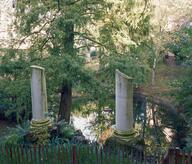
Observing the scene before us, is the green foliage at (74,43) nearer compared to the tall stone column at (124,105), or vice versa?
the tall stone column at (124,105)

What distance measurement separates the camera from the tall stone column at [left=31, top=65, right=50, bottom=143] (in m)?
8.80

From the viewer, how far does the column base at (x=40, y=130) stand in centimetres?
903

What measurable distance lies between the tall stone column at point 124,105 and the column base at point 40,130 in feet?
6.74

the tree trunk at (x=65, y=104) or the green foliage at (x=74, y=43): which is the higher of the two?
the green foliage at (x=74, y=43)

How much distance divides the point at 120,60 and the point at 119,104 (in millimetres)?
3472

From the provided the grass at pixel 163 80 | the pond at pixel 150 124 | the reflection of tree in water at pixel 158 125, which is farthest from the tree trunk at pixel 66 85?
the grass at pixel 163 80

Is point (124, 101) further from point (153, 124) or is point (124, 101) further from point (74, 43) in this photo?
point (153, 124)

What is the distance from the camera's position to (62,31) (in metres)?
11.1

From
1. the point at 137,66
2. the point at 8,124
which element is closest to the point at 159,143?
the point at 137,66

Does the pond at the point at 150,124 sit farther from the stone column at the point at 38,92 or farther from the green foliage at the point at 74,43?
the stone column at the point at 38,92

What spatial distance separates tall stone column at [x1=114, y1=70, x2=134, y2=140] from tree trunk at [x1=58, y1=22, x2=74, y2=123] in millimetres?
3518

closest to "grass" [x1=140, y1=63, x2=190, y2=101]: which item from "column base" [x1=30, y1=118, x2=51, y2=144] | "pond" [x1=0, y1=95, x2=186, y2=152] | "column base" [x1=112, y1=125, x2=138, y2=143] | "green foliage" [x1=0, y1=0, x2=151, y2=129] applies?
"pond" [x1=0, y1=95, x2=186, y2=152]

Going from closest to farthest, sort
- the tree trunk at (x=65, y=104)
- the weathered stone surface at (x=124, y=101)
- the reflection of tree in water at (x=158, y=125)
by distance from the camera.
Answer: the weathered stone surface at (x=124, y=101) → the reflection of tree in water at (x=158, y=125) → the tree trunk at (x=65, y=104)

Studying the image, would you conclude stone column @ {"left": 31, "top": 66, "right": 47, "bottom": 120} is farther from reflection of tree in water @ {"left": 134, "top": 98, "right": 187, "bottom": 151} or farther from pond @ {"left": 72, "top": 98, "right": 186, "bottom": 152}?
pond @ {"left": 72, "top": 98, "right": 186, "bottom": 152}
